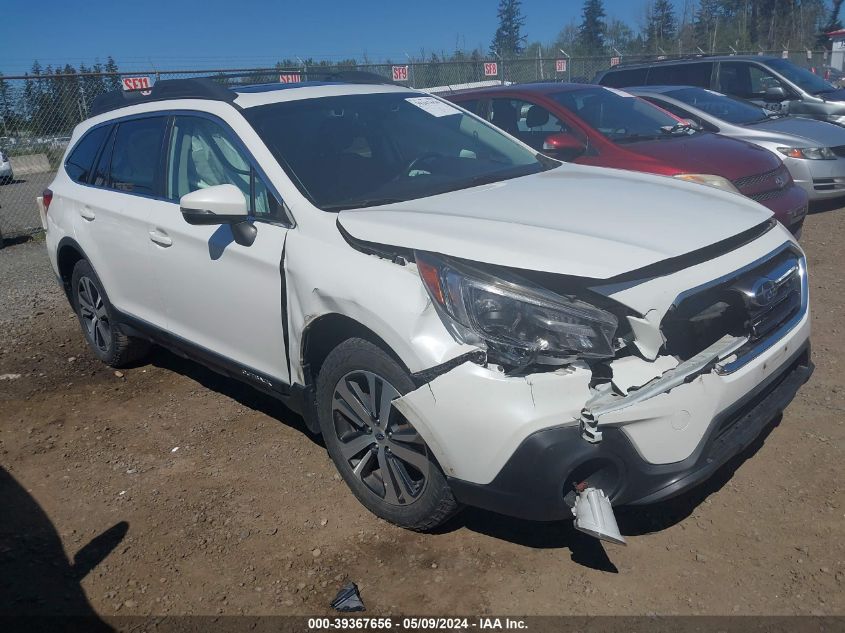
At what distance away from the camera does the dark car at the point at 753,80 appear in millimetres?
11367

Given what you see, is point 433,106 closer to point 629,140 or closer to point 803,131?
point 629,140

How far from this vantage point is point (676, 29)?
52.4 metres

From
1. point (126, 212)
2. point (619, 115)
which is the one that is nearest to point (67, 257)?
point (126, 212)

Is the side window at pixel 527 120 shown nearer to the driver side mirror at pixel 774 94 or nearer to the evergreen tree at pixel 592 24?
the driver side mirror at pixel 774 94

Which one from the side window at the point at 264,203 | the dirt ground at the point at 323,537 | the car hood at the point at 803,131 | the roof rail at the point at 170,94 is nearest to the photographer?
the dirt ground at the point at 323,537

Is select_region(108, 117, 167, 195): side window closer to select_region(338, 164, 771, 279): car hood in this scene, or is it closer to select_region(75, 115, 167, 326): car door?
select_region(75, 115, 167, 326): car door

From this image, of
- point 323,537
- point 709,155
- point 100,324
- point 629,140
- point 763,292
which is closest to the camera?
point 763,292

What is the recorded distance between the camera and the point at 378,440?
10.4 feet

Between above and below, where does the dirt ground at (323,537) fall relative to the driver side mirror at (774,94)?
below

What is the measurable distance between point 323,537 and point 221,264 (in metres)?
1.39

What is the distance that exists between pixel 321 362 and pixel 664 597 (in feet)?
5.51

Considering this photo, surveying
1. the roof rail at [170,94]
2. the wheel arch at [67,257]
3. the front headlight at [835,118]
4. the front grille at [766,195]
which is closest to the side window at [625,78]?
the front headlight at [835,118]

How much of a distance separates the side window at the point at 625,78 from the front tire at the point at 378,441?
1000 centimetres

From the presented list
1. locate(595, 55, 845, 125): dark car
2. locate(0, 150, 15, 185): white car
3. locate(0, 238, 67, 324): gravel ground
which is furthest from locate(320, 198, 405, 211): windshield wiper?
locate(0, 150, 15, 185): white car
